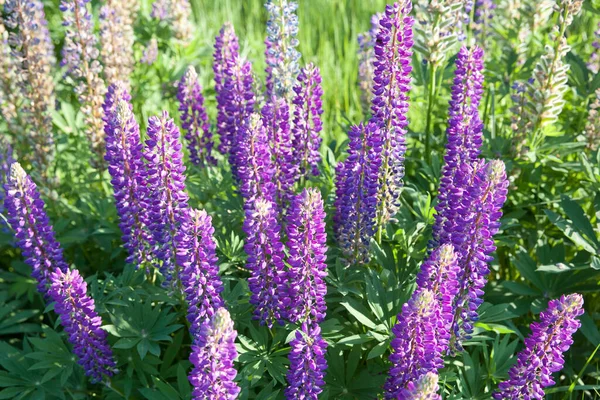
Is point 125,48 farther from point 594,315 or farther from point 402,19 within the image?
point 594,315

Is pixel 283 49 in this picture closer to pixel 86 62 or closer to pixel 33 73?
pixel 86 62

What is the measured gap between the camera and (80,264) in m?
4.40

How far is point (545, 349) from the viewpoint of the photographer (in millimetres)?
2611

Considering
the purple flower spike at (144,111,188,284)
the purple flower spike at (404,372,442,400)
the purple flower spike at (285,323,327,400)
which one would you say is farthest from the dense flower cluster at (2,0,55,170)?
the purple flower spike at (404,372,442,400)

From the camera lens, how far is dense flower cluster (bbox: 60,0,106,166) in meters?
4.41

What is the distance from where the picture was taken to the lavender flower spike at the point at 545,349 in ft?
8.34

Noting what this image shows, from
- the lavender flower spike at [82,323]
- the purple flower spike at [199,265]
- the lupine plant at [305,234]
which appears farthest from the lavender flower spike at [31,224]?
the purple flower spike at [199,265]

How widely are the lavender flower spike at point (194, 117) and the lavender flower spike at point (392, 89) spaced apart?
148cm

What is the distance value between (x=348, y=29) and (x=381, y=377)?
5527 mm

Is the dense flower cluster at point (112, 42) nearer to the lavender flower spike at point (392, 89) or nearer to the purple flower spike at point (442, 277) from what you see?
the lavender flower spike at point (392, 89)

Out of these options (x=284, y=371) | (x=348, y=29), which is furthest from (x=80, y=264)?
(x=348, y=29)

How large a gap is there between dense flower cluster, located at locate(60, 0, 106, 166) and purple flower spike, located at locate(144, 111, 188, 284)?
162 centimetres

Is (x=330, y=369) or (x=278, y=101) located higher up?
(x=278, y=101)

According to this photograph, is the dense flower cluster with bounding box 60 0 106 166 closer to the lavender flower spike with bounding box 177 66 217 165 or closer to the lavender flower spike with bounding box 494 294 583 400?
the lavender flower spike with bounding box 177 66 217 165
